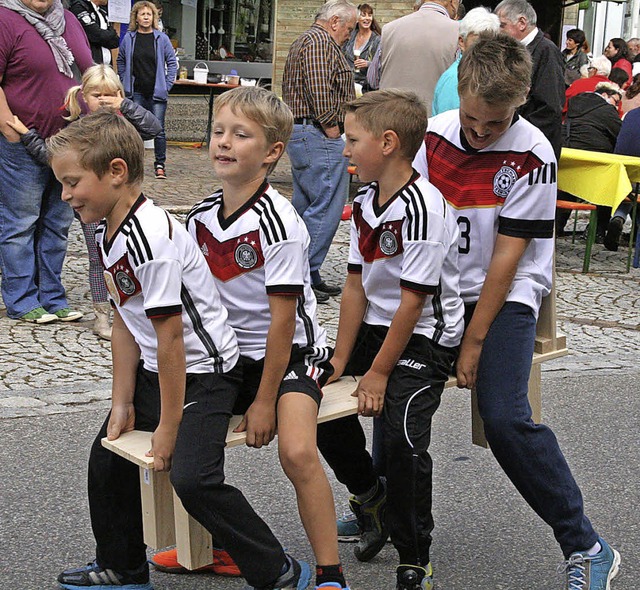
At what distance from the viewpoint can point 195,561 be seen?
3072 mm

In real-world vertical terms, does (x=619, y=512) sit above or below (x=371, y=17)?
below

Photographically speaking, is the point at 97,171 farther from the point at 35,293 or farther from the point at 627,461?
the point at 35,293

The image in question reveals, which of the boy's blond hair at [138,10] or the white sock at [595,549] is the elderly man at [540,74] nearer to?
the white sock at [595,549]

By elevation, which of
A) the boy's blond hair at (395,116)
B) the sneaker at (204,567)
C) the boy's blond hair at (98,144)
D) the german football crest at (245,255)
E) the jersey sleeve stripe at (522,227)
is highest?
the boy's blond hair at (395,116)

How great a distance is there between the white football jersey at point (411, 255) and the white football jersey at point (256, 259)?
0.23 m

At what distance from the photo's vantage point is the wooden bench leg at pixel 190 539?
9.89 feet

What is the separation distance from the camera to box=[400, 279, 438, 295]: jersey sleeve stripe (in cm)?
307

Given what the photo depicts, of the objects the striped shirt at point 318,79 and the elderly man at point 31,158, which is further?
the striped shirt at point 318,79

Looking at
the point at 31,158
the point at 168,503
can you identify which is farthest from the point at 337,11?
the point at 168,503

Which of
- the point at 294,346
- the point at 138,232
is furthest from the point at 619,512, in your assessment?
the point at 138,232

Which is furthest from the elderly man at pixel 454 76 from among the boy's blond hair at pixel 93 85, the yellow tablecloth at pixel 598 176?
the yellow tablecloth at pixel 598 176

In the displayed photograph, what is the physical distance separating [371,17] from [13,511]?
31.8 ft

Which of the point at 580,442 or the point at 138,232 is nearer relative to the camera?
the point at 138,232

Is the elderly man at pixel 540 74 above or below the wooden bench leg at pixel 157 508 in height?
above
